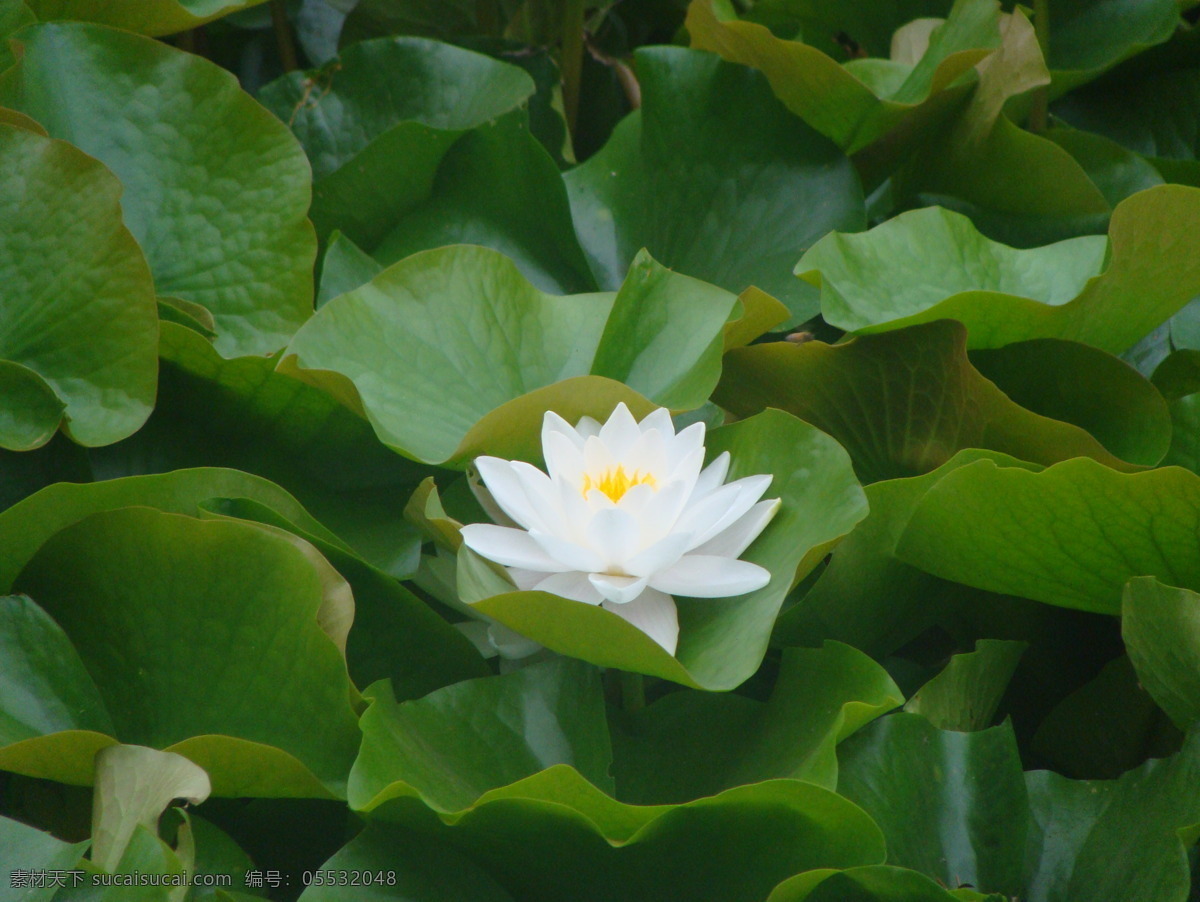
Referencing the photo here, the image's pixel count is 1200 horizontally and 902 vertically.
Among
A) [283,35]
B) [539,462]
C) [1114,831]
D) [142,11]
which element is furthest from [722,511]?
[283,35]

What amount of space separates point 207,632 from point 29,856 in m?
0.12

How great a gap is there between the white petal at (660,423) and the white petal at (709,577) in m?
0.07

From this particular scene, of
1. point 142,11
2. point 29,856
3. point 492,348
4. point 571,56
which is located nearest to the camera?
point 29,856

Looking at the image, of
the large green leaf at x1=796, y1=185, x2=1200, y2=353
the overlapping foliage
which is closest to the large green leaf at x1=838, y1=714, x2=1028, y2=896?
the overlapping foliage

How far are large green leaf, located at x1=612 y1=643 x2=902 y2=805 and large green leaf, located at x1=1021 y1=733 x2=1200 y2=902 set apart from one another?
0.12 m

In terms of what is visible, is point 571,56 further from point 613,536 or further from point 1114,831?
point 1114,831

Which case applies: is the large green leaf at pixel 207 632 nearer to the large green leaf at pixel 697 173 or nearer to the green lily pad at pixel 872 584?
the green lily pad at pixel 872 584

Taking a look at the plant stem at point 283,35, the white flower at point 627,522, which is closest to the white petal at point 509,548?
the white flower at point 627,522

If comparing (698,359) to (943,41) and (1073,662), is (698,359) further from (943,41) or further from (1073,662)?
(943,41)

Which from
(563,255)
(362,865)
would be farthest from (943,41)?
(362,865)

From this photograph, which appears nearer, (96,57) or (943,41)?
(96,57)

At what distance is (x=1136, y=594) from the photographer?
0.47 metres

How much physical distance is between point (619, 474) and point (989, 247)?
0.32 meters

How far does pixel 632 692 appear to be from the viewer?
519 millimetres
